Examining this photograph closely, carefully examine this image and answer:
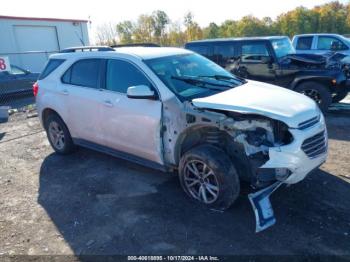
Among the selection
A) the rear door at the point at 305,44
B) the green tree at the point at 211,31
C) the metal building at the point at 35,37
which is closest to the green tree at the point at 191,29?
the green tree at the point at 211,31

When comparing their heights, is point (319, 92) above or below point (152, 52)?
below

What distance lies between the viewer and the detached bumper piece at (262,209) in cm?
339

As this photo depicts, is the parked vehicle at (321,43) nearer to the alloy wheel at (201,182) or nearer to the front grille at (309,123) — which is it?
the front grille at (309,123)

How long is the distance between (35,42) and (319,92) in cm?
1707

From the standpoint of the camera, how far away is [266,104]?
11.7ft

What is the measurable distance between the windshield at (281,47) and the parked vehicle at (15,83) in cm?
908

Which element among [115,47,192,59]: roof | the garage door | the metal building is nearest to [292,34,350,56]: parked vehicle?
[115,47,192,59]: roof

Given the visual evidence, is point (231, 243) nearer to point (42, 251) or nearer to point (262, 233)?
point (262, 233)

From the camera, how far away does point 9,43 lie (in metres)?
17.8

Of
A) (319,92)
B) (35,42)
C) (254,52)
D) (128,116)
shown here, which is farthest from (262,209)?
(35,42)

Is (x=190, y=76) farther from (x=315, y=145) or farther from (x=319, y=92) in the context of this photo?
(x=319, y=92)

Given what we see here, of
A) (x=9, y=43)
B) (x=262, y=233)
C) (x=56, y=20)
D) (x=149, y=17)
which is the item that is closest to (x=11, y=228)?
(x=262, y=233)

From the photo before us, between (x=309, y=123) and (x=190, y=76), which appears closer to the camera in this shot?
(x=309, y=123)

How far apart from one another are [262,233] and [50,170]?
11.9 ft
